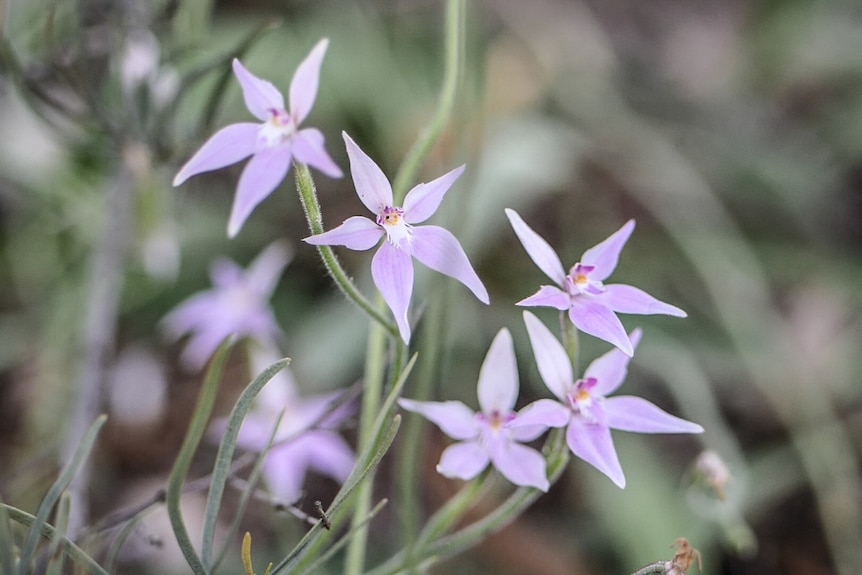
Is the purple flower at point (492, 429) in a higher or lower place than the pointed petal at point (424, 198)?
lower

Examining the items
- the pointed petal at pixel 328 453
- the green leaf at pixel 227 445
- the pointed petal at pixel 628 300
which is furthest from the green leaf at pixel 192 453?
the pointed petal at pixel 328 453

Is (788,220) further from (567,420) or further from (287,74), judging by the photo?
(567,420)

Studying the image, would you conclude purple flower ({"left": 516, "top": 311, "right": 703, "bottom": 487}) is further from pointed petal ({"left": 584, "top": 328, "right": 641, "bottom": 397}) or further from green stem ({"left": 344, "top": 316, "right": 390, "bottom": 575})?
green stem ({"left": 344, "top": 316, "right": 390, "bottom": 575})

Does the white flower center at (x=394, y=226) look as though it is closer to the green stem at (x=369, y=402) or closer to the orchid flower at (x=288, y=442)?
the green stem at (x=369, y=402)

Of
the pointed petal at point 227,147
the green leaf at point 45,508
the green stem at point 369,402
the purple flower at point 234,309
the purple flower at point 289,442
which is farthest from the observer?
the purple flower at point 234,309

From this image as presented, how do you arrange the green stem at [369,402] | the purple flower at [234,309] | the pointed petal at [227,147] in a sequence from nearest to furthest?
the pointed petal at [227,147], the green stem at [369,402], the purple flower at [234,309]

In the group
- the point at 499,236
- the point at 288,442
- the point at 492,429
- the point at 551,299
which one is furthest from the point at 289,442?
the point at 499,236
